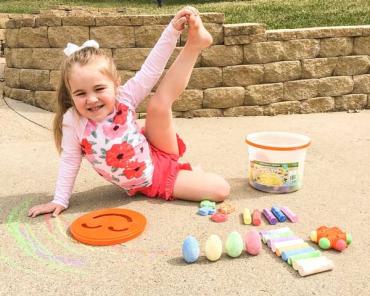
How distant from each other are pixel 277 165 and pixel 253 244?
0.76 m

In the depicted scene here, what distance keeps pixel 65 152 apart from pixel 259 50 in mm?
2750

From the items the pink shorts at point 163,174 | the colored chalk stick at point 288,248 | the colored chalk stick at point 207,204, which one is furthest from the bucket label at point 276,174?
the colored chalk stick at point 288,248

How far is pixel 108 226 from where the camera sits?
2193mm

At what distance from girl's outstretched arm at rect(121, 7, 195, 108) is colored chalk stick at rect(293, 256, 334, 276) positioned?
1.24 metres

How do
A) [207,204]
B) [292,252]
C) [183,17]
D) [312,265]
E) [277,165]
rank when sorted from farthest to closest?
[277,165] → [207,204] → [183,17] → [292,252] → [312,265]

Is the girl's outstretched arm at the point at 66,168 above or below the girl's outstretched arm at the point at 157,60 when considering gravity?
below

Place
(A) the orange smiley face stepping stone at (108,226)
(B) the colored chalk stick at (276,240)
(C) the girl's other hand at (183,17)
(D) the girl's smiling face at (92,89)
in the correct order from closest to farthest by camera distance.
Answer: (B) the colored chalk stick at (276,240)
(A) the orange smiley face stepping stone at (108,226)
(D) the girl's smiling face at (92,89)
(C) the girl's other hand at (183,17)

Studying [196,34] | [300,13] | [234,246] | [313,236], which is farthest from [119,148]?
[300,13]

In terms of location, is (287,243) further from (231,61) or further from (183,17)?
(231,61)

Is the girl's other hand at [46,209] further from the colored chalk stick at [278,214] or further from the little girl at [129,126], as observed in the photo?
the colored chalk stick at [278,214]

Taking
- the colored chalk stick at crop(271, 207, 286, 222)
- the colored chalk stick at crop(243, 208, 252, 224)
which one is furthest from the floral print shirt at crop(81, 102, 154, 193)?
the colored chalk stick at crop(271, 207, 286, 222)

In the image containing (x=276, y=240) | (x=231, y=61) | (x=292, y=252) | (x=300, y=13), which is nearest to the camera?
(x=292, y=252)

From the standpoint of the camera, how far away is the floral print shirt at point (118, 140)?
7.72ft

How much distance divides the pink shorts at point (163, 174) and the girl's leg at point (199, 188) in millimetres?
35
